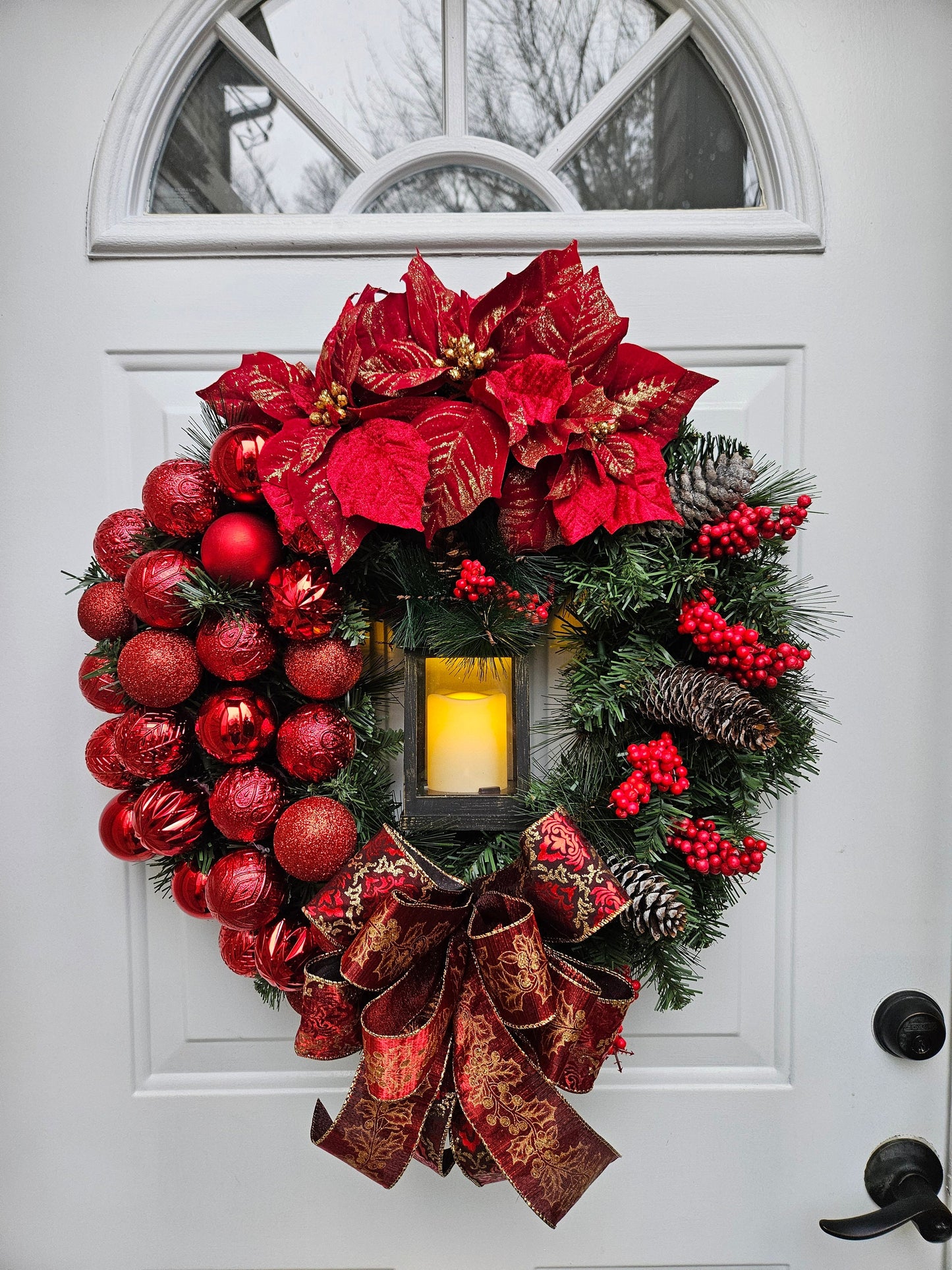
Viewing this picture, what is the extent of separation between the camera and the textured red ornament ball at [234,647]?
59 centimetres

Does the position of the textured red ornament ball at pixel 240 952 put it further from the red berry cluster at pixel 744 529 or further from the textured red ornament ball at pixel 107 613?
the red berry cluster at pixel 744 529

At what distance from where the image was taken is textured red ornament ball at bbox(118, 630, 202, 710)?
23.5 inches

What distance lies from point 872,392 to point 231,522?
656mm

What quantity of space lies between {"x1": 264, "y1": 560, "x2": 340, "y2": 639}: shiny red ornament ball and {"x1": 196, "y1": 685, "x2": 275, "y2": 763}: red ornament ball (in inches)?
2.6

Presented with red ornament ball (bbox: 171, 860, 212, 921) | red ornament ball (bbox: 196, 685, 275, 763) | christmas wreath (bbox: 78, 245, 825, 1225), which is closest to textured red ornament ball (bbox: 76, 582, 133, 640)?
christmas wreath (bbox: 78, 245, 825, 1225)

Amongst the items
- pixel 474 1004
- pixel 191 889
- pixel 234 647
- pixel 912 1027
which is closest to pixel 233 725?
pixel 234 647

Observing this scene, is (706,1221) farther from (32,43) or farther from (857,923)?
(32,43)

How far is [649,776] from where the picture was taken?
23.7 inches

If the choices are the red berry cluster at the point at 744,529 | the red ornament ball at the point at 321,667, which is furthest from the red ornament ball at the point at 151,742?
the red berry cluster at the point at 744,529

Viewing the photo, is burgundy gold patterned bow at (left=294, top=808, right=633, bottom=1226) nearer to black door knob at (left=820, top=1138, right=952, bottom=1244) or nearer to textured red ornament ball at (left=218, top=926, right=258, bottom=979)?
textured red ornament ball at (left=218, top=926, right=258, bottom=979)

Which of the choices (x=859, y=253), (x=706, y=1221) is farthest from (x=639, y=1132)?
(x=859, y=253)

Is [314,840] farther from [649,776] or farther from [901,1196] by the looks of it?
[901,1196]

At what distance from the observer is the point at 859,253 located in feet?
2.46

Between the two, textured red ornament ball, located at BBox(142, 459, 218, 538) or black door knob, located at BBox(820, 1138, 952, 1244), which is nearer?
textured red ornament ball, located at BBox(142, 459, 218, 538)
